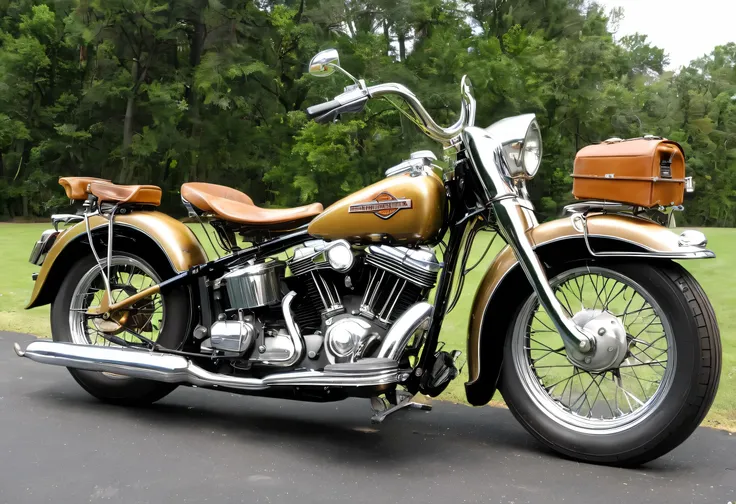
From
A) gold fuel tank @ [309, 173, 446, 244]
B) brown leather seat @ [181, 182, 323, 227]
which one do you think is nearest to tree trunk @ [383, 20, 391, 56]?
brown leather seat @ [181, 182, 323, 227]

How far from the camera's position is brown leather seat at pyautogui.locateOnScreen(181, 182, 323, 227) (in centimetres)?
353

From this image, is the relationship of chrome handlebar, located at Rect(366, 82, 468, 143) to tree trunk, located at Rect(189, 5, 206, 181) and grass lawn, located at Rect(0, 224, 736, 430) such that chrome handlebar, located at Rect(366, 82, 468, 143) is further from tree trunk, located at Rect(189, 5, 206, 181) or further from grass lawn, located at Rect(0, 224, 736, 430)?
tree trunk, located at Rect(189, 5, 206, 181)

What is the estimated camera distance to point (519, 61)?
1085 inches

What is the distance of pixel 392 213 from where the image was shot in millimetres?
3162

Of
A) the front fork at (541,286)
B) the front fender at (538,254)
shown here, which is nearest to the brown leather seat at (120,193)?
the front fender at (538,254)

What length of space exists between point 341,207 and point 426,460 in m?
1.20

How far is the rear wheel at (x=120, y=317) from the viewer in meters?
3.79

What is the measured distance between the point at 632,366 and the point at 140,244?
8.72 ft

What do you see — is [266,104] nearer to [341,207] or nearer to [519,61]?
[519,61]

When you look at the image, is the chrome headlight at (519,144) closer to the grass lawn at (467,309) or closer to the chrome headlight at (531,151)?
the chrome headlight at (531,151)

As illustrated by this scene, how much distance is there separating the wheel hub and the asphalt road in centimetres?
44

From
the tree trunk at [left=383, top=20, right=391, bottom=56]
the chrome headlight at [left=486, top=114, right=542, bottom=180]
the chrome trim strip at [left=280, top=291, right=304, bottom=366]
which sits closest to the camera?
the chrome headlight at [left=486, top=114, right=542, bottom=180]

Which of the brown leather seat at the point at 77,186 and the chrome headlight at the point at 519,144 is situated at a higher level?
the chrome headlight at the point at 519,144

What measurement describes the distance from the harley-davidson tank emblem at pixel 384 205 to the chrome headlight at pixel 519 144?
48 cm
